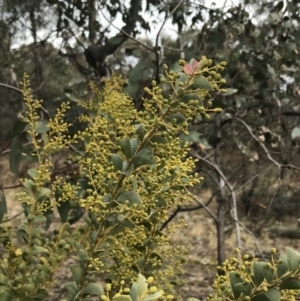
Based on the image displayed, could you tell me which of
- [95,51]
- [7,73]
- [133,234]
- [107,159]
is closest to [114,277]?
[133,234]

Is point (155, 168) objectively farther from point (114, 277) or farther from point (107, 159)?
point (114, 277)

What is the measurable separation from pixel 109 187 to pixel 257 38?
1460mm

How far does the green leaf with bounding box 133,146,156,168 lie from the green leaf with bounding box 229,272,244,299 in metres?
0.15

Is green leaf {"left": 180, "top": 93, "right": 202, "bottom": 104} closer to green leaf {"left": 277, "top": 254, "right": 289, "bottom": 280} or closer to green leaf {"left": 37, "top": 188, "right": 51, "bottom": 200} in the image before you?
green leaf {"left": 277, "top": 254, "right": 289, "bottom": 280}

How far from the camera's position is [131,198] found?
54cm

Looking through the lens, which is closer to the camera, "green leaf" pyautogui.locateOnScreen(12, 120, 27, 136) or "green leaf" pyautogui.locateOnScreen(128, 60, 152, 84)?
"green leaf" pyautogui.locateOnScreen(12, 120, 27, 136)

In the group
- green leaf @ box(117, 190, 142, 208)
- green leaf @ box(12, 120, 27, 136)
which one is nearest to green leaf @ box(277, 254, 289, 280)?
green leaf @ box(117, 190, 142, 208)

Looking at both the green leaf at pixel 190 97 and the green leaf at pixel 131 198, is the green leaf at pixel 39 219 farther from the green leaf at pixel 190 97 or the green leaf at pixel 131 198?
the green leaf at pixel 190 97

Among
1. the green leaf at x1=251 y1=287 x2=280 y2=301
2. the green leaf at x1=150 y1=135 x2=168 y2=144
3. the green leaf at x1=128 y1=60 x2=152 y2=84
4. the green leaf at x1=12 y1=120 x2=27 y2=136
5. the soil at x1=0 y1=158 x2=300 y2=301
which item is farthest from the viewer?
the soil at x1=0 y1=158 x2=300 y2=301

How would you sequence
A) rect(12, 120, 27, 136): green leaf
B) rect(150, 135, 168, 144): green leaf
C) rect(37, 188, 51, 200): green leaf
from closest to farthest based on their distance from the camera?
rect(150, 135, 168, 144): green leaf → rect(37, 188, 51, 200): green leaf → rect(12, 120, 27, 136): green leaf

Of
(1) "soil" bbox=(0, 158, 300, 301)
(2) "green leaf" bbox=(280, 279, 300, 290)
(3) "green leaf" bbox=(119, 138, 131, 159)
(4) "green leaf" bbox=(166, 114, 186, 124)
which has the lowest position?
(1) "soil" bbox=(0, 158, 300, 301)

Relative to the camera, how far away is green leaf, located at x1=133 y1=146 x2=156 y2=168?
0.52 meters

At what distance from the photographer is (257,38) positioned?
1859 millimetres

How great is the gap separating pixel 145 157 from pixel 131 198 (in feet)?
0.18
